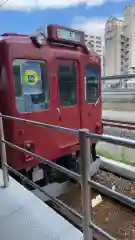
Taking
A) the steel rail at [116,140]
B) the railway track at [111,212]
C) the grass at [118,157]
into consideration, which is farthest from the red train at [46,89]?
the steel rail at [116,140]

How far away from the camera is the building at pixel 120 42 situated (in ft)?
28.8

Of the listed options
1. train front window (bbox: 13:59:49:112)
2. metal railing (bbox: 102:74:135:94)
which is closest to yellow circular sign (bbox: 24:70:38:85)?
train front window (bbox: 13:59:49:112)

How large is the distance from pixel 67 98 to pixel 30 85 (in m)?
0.74

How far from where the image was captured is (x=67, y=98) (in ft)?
12.1

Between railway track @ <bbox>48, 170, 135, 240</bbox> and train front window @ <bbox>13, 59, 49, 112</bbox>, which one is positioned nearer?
train front window @ <bbox>13, 59, 49, 112</bbox>

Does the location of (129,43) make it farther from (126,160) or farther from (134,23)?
(126,160)

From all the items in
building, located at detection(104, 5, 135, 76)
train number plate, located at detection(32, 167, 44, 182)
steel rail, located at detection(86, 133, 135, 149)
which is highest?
building, located at detection(104, 5, 135, 76)

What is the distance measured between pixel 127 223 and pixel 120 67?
293 inches

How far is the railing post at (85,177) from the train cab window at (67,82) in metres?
2.21

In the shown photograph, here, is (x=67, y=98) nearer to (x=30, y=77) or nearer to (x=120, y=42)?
(x=30, y=77)

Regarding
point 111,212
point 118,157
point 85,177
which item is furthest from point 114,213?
point 85,177

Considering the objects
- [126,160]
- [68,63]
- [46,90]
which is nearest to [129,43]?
[126,160]

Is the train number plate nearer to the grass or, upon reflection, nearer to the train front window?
the train front window

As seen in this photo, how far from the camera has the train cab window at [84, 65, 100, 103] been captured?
4.05 meters
